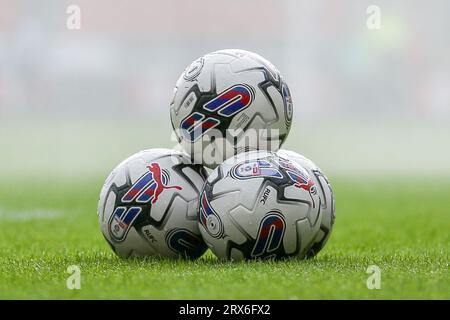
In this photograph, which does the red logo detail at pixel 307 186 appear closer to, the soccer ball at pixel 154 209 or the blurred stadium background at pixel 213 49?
the soccer ball at pixel 154 209

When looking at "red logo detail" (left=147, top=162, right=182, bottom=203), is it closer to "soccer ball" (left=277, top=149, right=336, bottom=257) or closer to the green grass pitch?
the green grass pitch

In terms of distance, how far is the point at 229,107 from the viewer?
7.17 m

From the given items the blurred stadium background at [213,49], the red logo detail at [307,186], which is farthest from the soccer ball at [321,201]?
the blurred stadium background at [213,49]

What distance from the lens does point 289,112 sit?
7480 millimetres

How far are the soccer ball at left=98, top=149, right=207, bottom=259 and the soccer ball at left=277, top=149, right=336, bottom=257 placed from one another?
0.85 metres

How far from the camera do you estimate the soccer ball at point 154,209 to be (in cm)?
735

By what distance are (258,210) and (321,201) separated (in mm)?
683

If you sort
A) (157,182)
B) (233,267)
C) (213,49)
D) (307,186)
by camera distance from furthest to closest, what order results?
(213,49) < (157,182) < (307,186) < (233,267)

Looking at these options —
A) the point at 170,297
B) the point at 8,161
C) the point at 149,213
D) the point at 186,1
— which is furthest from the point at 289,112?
the point at 186,1

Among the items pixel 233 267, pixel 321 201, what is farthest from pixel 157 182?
pixel 321 201

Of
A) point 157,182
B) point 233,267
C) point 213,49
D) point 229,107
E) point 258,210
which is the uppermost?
point 229,107

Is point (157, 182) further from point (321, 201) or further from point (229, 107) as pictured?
point (321, 201)

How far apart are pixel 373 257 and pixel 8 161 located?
32.5 metres

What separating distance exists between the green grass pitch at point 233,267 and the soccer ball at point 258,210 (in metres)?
0.19
